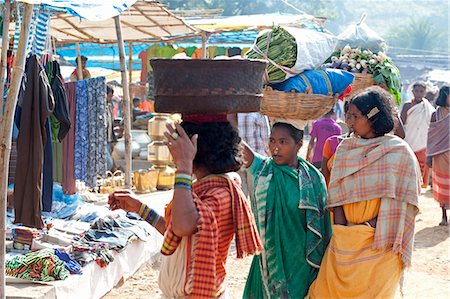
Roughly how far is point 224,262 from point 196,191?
326 mm

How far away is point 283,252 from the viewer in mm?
4117

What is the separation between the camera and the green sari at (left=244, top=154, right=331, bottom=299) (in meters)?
4.11

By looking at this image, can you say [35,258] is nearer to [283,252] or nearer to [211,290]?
[283,252]

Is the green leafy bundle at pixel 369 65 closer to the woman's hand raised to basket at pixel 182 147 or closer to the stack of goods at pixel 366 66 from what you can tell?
the stack of goods at pixel 366 66

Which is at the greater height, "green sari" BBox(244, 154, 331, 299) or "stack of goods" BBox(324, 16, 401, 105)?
"stack of goods" BBox(324, 16, 401, 105)

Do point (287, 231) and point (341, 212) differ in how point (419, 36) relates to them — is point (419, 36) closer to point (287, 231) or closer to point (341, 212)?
point (341, 212)

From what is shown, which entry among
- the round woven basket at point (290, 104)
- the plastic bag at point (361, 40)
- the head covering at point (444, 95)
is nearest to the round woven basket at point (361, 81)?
the plastic bag at point (361, 40)

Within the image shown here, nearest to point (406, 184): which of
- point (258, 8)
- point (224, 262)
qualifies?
point (224, 262)

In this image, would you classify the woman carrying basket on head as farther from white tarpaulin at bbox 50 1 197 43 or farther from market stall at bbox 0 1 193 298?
white tarpaulin at bbox 50 1 197 43

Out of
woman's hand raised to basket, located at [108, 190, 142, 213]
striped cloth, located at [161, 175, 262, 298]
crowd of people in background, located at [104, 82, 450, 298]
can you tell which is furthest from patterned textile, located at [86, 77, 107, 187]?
striped cloth, located at [161, 175, 262, 298]

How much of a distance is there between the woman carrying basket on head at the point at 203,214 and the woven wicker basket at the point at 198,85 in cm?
8

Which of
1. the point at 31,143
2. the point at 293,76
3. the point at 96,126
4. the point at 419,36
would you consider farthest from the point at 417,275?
the point at 419,36

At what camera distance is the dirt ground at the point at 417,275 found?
6.64 m

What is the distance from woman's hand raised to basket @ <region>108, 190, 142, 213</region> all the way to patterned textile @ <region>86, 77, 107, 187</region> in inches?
170
